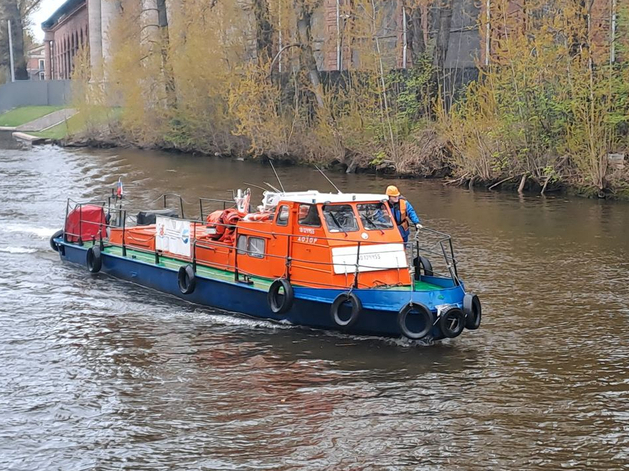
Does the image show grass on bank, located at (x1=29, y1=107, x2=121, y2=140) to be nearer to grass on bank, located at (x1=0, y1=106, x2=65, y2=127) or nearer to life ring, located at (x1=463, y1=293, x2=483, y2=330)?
grass on bank, located at (x1=0, y1=106, x2=65, y2=127)

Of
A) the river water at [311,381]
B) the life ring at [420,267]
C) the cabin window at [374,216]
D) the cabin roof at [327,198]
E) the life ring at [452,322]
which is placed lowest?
the river water at [311,381]

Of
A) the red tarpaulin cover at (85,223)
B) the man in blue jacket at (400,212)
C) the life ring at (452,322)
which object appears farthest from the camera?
the red tarpaulin cover at (85,223)

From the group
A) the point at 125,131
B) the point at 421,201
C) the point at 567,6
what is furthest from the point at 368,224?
the point at 125,131

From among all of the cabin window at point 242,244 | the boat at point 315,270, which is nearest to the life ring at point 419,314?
the boat at point 315,270

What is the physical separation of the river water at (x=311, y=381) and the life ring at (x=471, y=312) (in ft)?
1.59

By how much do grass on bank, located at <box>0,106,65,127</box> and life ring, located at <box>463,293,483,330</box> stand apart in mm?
81634

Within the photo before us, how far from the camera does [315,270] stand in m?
Answer: 17.0

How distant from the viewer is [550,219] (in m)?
29.5

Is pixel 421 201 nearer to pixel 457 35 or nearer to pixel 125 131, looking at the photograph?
pixel 457 35

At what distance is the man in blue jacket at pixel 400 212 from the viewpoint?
1812 cm

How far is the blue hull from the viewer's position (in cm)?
→ 1580

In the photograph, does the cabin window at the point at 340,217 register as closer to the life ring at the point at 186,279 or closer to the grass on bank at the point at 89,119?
the life ring at the point at 186,279

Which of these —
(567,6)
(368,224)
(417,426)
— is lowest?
(417,426)

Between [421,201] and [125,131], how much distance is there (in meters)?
34.2
